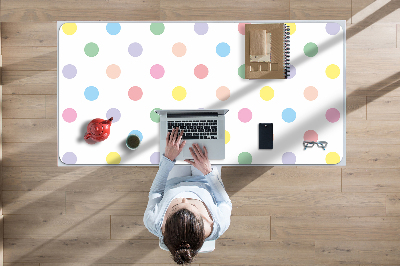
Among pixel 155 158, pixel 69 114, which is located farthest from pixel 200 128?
pixel 69 114

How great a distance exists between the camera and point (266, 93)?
1.23 meters

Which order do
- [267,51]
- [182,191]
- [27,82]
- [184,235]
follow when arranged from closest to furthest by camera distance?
[184,235] → [182,191] → [267,51] → [27,82]

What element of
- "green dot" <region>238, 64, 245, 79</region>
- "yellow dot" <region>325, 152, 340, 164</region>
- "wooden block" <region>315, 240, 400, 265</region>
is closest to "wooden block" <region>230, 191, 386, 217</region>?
"wooden block" <region>315, 240, 400, 265</region>

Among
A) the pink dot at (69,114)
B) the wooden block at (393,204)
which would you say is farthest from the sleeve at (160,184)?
the wooden block at (393,204)

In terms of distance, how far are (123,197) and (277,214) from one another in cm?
100

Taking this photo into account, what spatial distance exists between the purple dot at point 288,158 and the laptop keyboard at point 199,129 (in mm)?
374

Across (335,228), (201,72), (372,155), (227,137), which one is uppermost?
(201,72)

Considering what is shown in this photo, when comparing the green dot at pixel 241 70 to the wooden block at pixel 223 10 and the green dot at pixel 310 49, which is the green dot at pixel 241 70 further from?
the wooden block at pixel 223 10

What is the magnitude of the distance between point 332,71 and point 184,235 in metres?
1.05

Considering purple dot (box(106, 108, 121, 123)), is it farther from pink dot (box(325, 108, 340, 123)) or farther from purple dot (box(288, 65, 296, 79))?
pink dot (box(325, 108, 340, 123))

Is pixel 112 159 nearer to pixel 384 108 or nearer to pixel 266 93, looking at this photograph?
pixel 266 93

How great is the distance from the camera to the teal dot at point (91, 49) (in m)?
1.23

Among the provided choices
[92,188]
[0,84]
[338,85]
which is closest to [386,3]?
[338,85]

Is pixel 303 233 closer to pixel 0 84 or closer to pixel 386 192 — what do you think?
pixel 386 192
